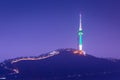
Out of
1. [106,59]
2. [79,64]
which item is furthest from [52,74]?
[106,59]

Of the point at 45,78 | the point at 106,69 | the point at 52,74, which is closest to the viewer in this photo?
the point at 45,78

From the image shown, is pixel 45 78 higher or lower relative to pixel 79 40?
lower

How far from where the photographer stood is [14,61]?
310 ft

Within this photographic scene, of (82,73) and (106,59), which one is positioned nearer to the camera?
(82,73)

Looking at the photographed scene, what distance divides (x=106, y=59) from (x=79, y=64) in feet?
52.8

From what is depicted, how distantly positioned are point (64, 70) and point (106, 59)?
29.4 meters

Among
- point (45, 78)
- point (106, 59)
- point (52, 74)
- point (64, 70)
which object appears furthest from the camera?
point (106, 59)

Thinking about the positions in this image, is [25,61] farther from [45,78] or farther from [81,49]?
[81,49]

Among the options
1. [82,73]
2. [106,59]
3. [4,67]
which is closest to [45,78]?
[4,67]

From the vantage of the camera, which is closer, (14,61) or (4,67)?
(4,67)

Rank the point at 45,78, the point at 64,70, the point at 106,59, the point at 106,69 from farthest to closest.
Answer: the point at 106,59 < the point at 106,69 < the point at 64,70 < the point at 45,78

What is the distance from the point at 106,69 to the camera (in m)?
108

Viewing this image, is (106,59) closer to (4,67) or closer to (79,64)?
(79,64)

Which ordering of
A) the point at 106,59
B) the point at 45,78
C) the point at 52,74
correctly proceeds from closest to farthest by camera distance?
the point at 45,78 < the point at 52,74 < the point at 106,59
